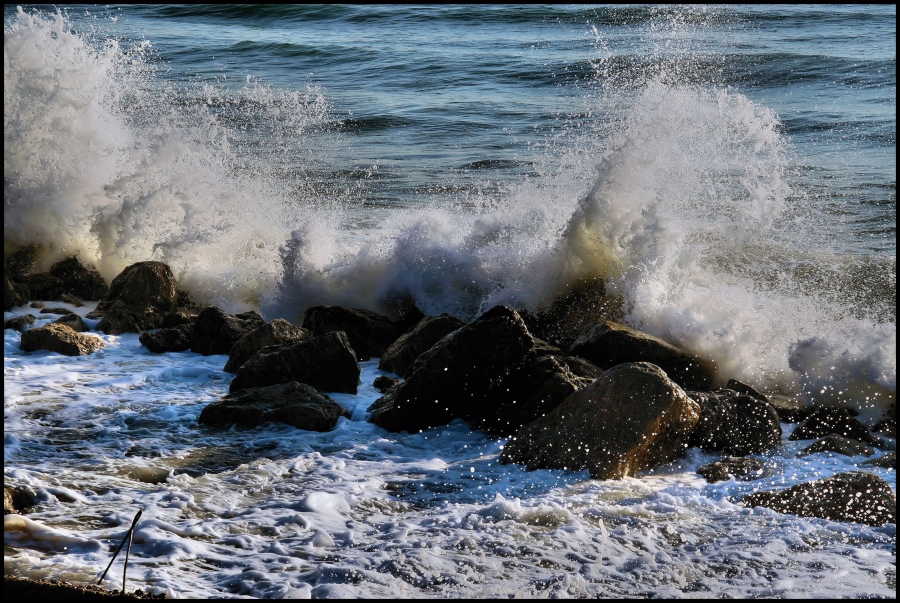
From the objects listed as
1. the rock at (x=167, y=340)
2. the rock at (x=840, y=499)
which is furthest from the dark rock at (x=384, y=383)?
the rock at (x=840, y=499)

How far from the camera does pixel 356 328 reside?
6.93 meters

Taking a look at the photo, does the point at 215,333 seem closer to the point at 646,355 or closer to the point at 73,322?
the point at 73,322

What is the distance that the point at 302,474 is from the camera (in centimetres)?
453

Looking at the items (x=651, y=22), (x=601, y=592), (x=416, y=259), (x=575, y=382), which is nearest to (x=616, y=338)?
(x=575, y=382)

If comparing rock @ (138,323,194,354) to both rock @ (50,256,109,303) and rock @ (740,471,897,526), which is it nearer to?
rock @ (50,256,109,303)

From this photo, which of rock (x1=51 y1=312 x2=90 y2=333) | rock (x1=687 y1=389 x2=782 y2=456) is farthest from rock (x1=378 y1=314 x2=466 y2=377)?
rock (x1=51 y1=312 x2=90 y2=333)

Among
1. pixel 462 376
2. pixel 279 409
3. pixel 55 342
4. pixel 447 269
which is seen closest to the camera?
pixel 279 409

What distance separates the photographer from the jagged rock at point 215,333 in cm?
671

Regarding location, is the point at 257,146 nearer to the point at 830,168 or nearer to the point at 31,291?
the point at 31,291

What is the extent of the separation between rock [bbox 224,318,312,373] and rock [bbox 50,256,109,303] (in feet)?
8.29

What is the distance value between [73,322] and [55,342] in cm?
63

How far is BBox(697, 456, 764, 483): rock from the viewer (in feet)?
15.0

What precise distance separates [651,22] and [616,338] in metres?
16.8

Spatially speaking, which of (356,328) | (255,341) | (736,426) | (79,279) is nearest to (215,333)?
(255,341)
